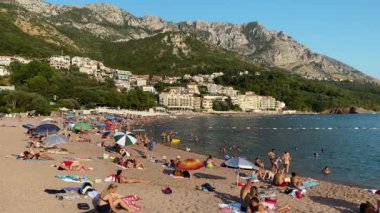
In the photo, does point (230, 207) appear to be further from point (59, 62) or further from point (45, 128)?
point (59, 62)

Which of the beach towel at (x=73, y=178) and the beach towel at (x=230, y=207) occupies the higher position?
the beach towel at (x=73, y=178)

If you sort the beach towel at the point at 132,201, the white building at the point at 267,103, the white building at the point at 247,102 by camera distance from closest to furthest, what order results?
1. the beach towel at the point at 132,201
2. the white building at the point at 247,102
3. the white building at the point at 267,103

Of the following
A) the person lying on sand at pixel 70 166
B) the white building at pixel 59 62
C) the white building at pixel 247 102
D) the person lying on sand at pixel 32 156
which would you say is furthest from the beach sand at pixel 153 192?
the white building at pixel 247 102

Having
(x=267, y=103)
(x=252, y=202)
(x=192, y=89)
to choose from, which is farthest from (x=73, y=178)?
(x=267, y=103)

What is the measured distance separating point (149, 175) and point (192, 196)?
5509 mm

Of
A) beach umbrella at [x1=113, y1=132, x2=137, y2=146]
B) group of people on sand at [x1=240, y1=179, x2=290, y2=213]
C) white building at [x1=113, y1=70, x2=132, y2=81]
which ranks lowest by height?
group of people on sand at [x1=240, y1=179, x2=290, y2=213]

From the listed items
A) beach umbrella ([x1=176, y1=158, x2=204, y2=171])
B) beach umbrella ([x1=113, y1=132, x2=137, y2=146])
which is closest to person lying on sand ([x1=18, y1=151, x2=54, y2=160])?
beach umbrella ([x1=113, y1=132, x2=137, y2=146])

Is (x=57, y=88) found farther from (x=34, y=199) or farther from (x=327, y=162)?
(x=34, y=199)

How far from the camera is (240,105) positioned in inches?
6909

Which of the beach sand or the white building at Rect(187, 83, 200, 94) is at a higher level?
the white building at Rect(187, 83, 200, 94)

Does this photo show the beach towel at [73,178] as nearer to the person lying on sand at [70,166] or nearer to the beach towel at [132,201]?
the person lying on sand at [70,166]

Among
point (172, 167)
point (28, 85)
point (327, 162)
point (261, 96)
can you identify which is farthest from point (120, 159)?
point (261, 96)

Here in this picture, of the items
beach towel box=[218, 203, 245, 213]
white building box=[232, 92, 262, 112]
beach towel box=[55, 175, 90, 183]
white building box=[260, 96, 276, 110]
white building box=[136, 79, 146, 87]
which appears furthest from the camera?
white building box=[260, 96, 276, 110]

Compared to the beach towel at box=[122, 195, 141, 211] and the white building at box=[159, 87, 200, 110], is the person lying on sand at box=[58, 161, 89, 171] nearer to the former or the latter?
the beach towel at box=[122, 195, 141, 211]
